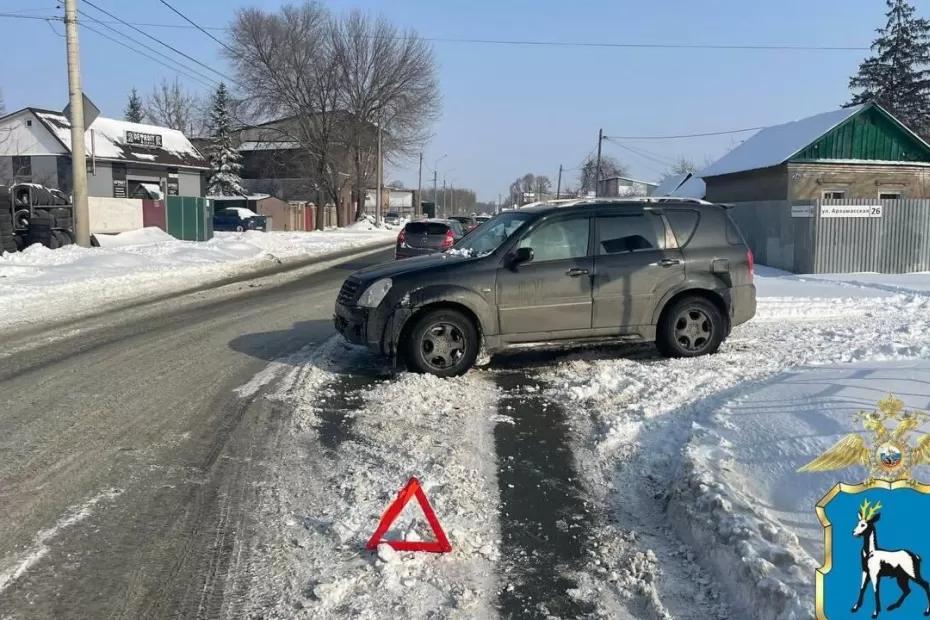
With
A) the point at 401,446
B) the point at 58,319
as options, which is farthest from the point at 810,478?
the point at 58,319

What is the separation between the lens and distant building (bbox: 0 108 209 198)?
39094mm

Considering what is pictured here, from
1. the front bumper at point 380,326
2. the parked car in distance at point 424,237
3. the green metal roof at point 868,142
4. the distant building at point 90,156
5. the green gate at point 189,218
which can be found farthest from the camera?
the distant building at point 90,156

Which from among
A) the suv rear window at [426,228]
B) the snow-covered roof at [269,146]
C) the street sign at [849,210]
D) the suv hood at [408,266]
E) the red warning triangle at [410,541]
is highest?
the snow-covered roof at [269,146]

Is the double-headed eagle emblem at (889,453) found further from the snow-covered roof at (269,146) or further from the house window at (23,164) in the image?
the snow-covered roof at (269,146)

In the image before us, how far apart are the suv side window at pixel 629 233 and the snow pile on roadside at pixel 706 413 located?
1255 millimetres

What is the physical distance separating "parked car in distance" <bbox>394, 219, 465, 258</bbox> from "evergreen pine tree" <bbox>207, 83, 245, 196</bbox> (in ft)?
159

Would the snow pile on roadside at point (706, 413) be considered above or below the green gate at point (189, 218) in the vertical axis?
below

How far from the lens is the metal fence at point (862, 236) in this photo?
60.2 feet

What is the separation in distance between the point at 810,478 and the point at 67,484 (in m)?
4.58

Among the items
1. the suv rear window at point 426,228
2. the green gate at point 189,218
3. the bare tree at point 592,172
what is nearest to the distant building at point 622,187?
the bare tree at point 592,172

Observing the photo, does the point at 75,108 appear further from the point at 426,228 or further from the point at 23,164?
the point at 23,164

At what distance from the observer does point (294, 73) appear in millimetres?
50906

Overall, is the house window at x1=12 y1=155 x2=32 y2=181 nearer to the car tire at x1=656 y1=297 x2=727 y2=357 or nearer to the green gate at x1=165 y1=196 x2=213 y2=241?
the green gate at x1=165 y1=196 x2=213 y2=241

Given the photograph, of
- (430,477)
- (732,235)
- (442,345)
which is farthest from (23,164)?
(430,477)
